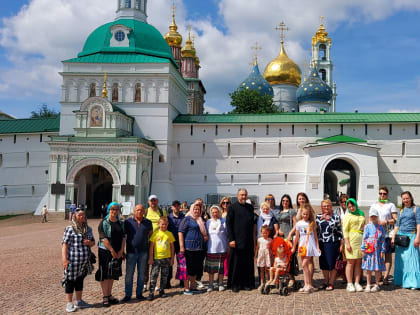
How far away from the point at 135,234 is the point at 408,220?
4.73 meters

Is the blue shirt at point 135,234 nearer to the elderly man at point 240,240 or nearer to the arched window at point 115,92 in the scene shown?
the elderly man at point 240,240

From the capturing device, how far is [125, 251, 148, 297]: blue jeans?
7.77 meters

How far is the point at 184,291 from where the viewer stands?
8289 millimetres

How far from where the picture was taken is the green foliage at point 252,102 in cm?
4466

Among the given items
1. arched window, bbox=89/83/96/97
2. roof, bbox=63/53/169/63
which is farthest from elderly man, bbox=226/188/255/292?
arched window, bbox=89/83/96/97

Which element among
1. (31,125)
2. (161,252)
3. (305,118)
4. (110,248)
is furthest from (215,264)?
(31,125)

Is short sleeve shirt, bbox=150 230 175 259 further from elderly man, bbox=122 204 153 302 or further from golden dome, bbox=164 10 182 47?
golden dome, bbox=164 10 182 47

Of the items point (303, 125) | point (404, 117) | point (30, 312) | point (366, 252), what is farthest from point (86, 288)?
point (404, 117)

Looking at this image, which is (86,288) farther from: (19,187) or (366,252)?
(19,187)

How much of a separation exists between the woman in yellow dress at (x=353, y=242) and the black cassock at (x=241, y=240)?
1645mm

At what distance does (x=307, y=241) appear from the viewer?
8.04 metres

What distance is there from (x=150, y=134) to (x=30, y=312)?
80.9 ft

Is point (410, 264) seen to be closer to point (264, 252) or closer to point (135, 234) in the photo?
point (264, 252)

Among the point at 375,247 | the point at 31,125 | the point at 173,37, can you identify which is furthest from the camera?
the point at 173,37
